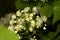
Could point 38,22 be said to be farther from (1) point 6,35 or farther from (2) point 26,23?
(1) point 6,35

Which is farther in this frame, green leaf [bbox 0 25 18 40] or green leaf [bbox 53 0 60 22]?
green leaf [bbox 53 0 60 22]

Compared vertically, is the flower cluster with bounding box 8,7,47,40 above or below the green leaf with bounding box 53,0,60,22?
below

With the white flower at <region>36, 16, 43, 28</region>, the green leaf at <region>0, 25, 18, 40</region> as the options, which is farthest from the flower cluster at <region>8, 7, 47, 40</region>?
the green leaf at <region>0, 25, 18, 40</region>

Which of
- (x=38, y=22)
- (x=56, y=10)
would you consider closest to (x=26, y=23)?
(x=38, y=22)

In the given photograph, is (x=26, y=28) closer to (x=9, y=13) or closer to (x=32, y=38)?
(x=32, y=38)

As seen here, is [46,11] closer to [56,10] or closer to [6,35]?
[56,10]

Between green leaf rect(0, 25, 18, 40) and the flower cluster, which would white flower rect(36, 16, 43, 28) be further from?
green leaf rect(0, 25, 18, 40)

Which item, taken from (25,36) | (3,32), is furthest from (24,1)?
(3,32)

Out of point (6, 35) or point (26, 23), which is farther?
point (26, 23)
